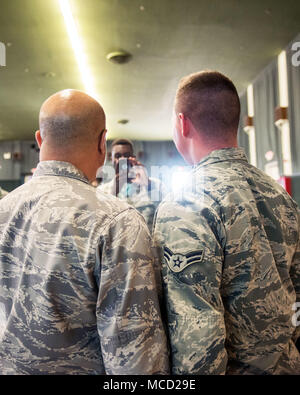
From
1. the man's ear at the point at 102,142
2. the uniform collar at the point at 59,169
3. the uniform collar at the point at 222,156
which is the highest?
the man's ear at the point at 102,142

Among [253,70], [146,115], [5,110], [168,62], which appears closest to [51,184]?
[168,62]

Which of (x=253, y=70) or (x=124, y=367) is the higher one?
(x=253, y=70)

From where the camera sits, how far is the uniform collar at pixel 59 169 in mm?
957

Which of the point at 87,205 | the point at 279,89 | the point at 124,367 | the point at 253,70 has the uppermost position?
the point at 253,70

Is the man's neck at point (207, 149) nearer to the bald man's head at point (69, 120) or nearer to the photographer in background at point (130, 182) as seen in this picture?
the bald man's head at point (69, 120)

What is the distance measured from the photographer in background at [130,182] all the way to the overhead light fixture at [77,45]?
1151mm

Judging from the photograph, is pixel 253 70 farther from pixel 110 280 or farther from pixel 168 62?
pixel 110 280

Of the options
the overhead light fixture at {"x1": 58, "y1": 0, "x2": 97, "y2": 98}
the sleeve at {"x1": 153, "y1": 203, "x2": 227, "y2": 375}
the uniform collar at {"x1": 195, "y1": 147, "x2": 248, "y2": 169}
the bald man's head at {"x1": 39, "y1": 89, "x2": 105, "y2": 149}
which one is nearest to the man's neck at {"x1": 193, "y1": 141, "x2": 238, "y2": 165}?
the uniform collar at {"x1": 195, "y1": 147, "x2": 248, "y2": 169}

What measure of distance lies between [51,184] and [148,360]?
19.6 inches

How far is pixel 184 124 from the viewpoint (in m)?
1.03

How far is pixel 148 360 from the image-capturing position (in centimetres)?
82

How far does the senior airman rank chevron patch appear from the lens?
0.85m

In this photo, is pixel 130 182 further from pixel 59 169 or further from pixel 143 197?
pixel 59 169

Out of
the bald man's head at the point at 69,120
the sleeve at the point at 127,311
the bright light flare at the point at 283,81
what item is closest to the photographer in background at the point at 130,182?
the bald man's head at the point at 69,120
